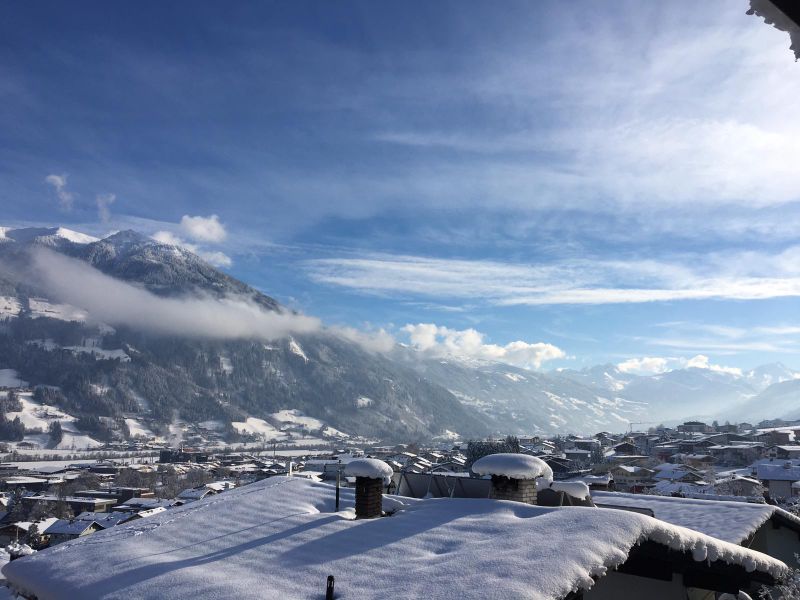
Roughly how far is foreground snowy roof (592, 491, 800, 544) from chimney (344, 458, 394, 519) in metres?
7.43

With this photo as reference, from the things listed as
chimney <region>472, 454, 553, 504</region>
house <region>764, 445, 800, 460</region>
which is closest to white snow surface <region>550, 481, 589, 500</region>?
chimney <region>472, 454, 553, 504</region>

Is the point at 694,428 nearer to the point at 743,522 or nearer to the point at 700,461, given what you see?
the point at 700,461

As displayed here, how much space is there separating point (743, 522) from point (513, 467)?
22.0 feet

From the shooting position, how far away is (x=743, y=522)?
13.0 metres

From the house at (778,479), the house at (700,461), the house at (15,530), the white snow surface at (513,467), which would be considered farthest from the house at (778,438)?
the house at (15,530)

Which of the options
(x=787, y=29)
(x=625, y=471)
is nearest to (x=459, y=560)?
(x=787, y=29)

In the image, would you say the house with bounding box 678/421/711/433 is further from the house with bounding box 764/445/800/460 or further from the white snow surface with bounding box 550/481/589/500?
the white snow surface with bounding box 550/481/589/500

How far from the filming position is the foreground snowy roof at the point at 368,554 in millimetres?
6270

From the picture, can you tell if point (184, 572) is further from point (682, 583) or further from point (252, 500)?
point (682, 583)

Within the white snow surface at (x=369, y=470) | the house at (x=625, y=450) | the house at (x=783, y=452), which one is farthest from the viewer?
the house at (x=625, y=450)

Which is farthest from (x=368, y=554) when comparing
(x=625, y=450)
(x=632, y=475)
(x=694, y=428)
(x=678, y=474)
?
(x=694, y=428)

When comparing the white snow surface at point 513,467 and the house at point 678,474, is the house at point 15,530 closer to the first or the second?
the white snow surface at point 513,467

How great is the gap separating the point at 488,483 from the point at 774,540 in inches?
337

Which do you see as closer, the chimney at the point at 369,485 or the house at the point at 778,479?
the chimney at the point at 369,485
